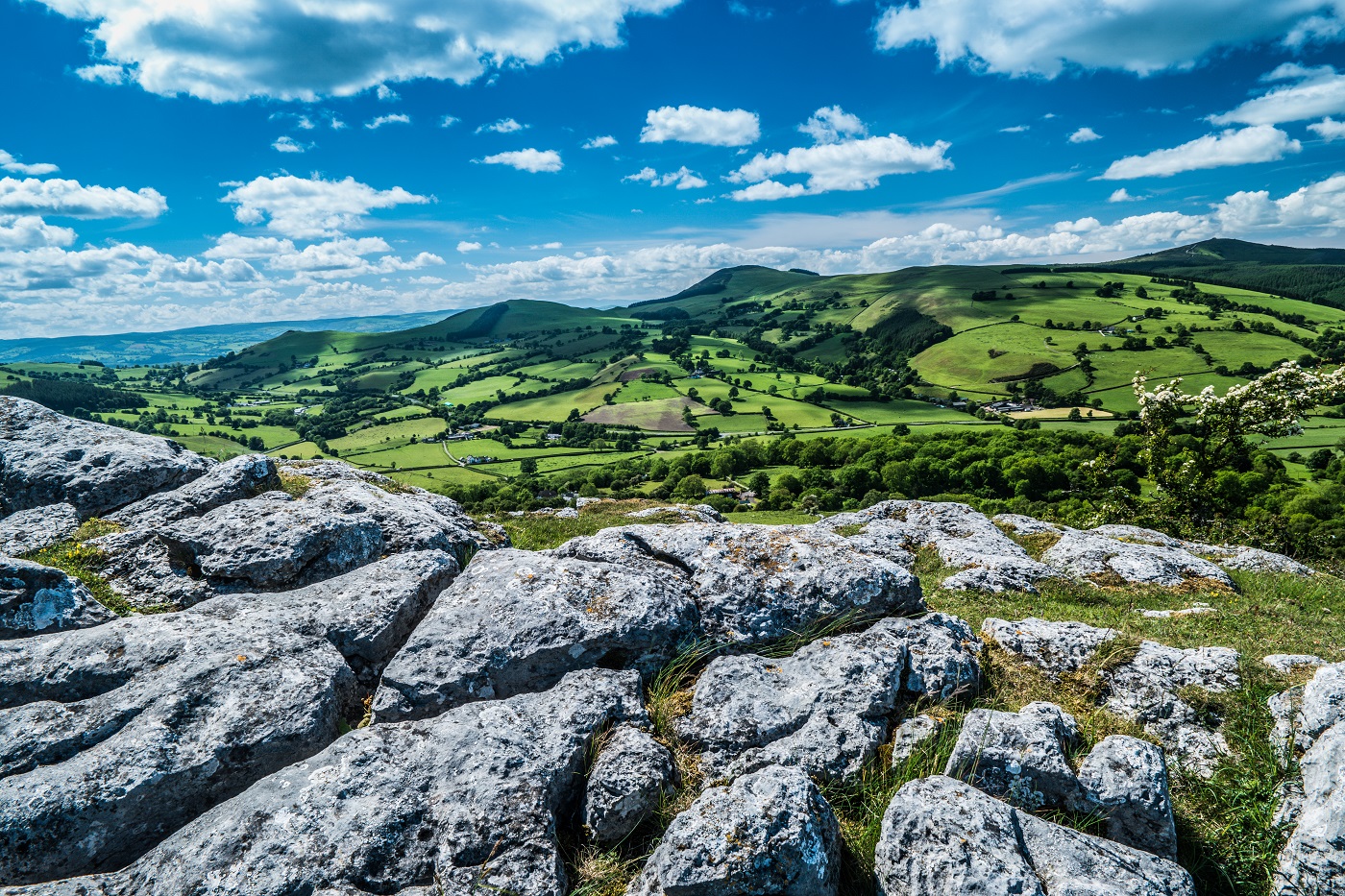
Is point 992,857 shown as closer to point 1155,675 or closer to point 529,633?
point 1155,675

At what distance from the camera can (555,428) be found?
185875mm

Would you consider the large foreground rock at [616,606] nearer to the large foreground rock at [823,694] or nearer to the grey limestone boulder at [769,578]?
the grey limestone boulder at [769,578]

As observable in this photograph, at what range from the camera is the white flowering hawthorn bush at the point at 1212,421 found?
98.6 ft

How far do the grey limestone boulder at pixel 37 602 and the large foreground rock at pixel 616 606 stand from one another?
5.11m

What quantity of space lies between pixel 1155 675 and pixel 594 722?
8462mm

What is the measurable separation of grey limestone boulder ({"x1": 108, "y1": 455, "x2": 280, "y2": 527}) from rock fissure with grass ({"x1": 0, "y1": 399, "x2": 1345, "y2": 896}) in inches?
3.2

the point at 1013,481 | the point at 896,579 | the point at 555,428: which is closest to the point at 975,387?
the point at 1013,481

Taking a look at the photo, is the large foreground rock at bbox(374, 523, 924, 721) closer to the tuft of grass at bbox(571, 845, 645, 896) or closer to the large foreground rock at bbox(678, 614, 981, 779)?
the large foreground rock at bbox(678, 614, 981, 779)

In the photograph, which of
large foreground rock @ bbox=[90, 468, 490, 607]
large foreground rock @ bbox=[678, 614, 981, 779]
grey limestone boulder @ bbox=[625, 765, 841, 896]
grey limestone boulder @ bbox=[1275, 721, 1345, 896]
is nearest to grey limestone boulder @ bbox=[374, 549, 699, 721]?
large foreground rock @ bbox=[678, 614, 981, 779]

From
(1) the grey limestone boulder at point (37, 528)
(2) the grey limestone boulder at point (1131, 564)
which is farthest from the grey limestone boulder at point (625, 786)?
(2) the grey limestone boulder at point (1131, 564)

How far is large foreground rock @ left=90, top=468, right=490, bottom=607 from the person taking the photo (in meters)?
10.6

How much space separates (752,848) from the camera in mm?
5895

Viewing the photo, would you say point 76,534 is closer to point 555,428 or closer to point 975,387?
point 555,428

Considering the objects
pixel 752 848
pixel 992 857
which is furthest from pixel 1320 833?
pixel 752 848
